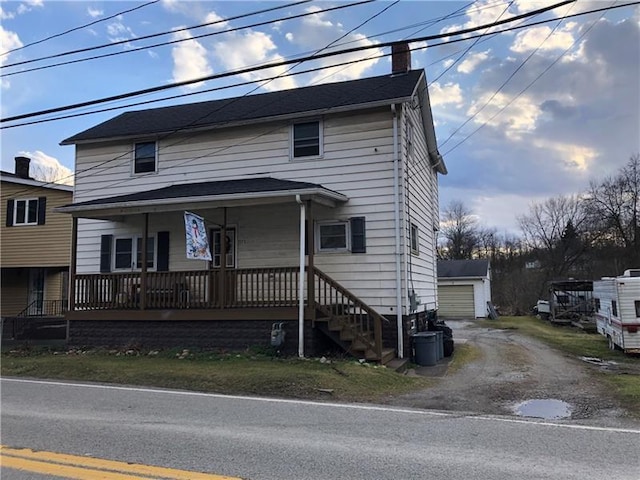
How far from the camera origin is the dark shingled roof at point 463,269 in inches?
1483

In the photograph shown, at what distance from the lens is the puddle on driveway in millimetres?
7809

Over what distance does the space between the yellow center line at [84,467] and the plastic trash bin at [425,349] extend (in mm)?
8694

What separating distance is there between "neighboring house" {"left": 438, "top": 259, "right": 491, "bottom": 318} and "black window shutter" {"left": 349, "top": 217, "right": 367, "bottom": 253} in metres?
25.0

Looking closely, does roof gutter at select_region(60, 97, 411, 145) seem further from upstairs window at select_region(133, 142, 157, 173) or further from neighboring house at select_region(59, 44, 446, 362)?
upstairs window at select_region(133, 142, 157, 173)

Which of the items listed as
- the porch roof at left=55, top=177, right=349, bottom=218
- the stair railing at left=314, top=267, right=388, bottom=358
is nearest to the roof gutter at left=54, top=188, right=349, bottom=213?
the porch roof at left=55, top=177, right=349, bottom=218

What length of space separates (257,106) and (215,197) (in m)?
4.55

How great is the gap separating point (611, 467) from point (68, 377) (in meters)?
10.3

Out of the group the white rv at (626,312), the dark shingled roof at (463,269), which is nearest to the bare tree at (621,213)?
Answer: the dark shingled roof at (463,269)

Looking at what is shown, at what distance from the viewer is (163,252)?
15.8 metres

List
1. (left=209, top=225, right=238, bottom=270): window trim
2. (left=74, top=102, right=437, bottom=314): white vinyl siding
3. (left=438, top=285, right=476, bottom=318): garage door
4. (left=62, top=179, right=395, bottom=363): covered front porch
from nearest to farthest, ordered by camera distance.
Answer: (left=62, top=179, right=395, bottom=363): covered front porch < (left=74, top=102, right=437, bottom=314): white vinyl siding < (left=209, top=225, right=238, bottom=270): window trim < (left=438, top=285, right=476, bottom=318): garage door

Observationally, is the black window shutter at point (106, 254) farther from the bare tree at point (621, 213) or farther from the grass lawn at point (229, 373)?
the bare tree at point (621, 213)

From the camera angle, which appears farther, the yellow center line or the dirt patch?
the dirt patch

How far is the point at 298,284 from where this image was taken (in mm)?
13211

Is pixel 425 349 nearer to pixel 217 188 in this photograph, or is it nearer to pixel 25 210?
pixel 217 188
